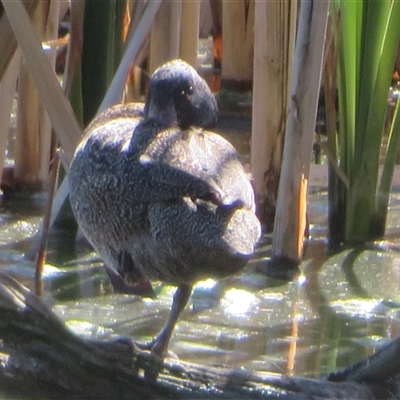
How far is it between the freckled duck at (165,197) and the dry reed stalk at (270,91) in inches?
42.3

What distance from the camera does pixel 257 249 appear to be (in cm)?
501

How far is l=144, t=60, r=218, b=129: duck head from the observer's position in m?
3.82

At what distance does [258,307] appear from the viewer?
436cm

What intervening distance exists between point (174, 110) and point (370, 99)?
4.43ft

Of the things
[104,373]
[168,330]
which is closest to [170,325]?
[168,330]

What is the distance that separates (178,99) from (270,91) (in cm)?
116

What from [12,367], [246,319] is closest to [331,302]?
[246,319]

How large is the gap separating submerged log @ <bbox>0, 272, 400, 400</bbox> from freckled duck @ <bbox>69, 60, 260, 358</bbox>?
0.88 ft

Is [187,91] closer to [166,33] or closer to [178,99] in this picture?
[178,99]

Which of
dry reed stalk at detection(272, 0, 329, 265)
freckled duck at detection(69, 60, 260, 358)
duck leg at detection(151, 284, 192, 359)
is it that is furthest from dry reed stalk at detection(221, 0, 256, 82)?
duck leg at detection(151, 284, 192, 359)

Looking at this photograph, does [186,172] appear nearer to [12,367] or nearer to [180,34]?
[12,367]

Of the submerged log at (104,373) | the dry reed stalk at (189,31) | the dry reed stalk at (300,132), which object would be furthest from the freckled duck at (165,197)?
the dry reed stalk at (189,31)

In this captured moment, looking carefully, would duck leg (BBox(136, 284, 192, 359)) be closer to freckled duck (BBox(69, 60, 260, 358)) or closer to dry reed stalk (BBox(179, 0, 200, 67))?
freckled duck (BBox(69, 60, 260, 358))

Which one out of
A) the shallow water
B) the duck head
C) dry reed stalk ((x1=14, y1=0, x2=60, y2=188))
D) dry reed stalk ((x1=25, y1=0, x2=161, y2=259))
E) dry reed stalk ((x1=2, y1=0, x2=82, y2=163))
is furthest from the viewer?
dry reed stalk ((x1=14, y1=0, x2=60, y2=188))
